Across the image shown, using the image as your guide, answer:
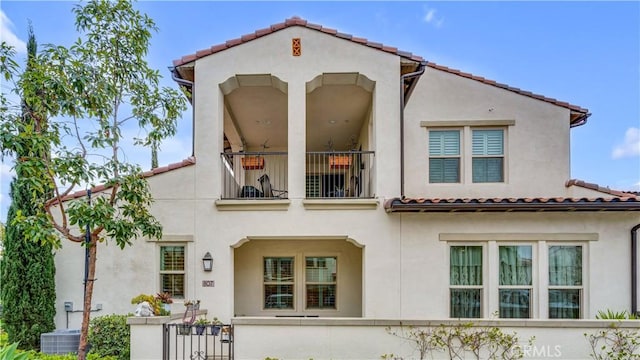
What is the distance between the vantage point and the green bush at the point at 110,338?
823cm

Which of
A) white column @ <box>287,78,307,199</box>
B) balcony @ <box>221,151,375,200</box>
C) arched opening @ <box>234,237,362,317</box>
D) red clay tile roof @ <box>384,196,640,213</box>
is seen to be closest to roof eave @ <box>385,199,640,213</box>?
red clay tile roof @ <box>384,196,640,213</box>

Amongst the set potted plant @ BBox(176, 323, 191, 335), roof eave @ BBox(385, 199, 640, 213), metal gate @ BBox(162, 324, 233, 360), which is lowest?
metal gate @ BBox(162, 324, 233, 360)

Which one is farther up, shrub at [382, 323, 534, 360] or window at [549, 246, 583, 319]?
window at [549, 246, 583, 319]

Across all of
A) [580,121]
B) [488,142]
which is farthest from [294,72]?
[580,121]

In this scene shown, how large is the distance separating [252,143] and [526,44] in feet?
41.0

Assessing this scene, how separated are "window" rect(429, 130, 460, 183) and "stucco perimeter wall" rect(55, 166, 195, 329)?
20.5 ft

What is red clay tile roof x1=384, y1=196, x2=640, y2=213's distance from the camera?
8453mm

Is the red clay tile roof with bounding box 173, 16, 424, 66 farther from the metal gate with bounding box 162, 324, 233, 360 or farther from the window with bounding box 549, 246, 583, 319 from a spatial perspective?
the metal gate with bounding box 162, 324, 233, 360

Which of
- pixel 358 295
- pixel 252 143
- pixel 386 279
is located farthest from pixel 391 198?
pixel 252 143

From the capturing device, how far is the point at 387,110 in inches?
370

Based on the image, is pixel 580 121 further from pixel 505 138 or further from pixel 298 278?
Answer: pixel 298 278

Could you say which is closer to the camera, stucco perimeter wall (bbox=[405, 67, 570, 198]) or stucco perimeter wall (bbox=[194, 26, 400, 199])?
stucco perimeter wall (bbox=[194, 26, 400, 199])

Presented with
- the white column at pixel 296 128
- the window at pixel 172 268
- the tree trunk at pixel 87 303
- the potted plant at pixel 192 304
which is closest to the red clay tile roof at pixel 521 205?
the white column at pixel 296 128

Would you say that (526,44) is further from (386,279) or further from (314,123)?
(386,279)
